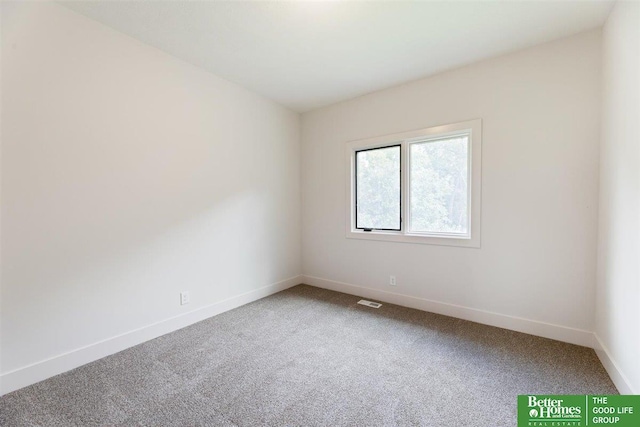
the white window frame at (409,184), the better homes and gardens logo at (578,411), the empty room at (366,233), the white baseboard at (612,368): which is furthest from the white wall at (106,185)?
the white baseboard at (612,368)

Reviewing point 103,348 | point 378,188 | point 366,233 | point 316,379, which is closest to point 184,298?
point 103,348

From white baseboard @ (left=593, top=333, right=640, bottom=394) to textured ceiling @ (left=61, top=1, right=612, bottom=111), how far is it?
2.49 meters

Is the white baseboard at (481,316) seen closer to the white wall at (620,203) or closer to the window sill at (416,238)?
the white wall at (620,203)

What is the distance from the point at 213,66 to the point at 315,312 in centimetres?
288

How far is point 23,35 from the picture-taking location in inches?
70.5

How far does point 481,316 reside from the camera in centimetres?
270

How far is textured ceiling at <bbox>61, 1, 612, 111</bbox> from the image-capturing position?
1.95 m

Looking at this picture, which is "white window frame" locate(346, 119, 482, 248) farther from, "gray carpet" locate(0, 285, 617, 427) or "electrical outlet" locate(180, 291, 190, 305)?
"electrical outlet" locate(180, 291, 190, 305)

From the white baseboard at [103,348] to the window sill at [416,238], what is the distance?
166 centimetres

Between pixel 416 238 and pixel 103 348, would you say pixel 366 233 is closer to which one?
pixel 416 238

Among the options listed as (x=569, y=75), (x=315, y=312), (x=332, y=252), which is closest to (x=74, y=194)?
(x=315, y=312)

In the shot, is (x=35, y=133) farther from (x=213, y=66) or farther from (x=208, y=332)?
(x=208, y=332)

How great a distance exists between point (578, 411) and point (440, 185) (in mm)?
2071

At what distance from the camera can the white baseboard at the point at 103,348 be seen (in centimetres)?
177
